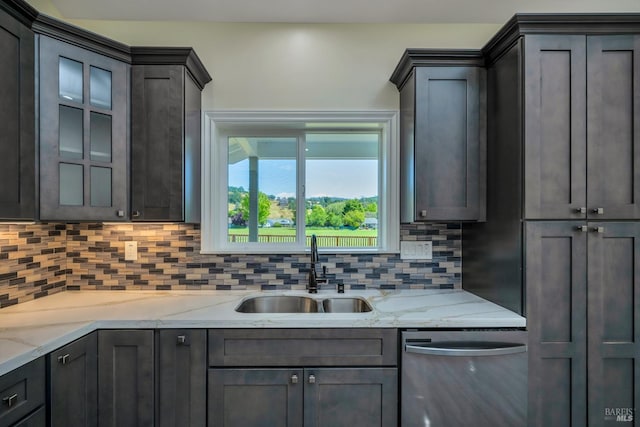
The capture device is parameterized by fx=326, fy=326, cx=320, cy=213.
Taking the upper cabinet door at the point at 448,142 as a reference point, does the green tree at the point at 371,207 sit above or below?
below

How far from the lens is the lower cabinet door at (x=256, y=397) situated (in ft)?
5.13

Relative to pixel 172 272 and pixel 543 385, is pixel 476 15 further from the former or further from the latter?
pixel 172 272

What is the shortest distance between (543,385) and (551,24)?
1.75 meters

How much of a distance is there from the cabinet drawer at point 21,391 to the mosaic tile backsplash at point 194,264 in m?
0.92

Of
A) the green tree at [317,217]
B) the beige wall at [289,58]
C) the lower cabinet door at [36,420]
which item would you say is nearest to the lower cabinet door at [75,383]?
the lower cabinet door at [36,420]

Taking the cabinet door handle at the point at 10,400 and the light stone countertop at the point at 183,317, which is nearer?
the cabinet door handle at the point at 10,400

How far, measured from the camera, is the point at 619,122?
1584 millimetres

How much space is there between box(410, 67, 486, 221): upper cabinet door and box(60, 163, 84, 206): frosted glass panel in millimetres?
1803

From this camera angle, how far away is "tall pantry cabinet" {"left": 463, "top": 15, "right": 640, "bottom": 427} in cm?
158

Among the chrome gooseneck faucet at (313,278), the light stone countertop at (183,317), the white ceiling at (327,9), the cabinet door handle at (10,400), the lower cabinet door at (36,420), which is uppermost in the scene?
the white ceiling at (327,9)

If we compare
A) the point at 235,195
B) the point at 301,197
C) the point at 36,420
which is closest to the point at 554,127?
the point at 301,197

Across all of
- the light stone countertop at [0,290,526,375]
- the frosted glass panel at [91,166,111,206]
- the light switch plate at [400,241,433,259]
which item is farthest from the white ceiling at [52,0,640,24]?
the light stone countertop at [0,290,526,375]

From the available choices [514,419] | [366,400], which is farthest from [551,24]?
[366,400]

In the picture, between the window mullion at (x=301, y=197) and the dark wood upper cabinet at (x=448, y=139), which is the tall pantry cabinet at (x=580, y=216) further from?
the window mullion at (x=301, y=197)
